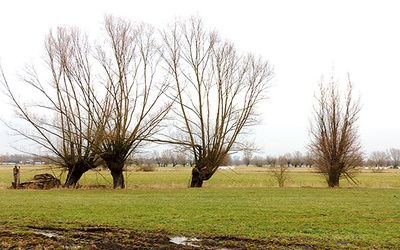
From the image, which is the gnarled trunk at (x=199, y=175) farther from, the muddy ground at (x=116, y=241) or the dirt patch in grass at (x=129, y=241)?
the muddy ground at (x=116, y=241)

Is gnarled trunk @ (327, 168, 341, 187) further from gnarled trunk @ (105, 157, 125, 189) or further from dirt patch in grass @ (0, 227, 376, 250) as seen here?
dirt patch in grass @ (0, 227, 376, 250)

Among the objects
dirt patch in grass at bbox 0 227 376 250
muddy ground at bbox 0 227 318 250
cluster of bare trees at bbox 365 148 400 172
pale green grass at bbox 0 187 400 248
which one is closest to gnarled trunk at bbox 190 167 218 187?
pale green grass at bbox 0 187 400 248

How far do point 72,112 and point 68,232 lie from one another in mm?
19922

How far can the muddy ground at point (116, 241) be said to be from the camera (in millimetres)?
9234

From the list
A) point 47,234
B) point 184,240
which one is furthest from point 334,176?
point 47,234

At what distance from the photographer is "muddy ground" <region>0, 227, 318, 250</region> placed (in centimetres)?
923

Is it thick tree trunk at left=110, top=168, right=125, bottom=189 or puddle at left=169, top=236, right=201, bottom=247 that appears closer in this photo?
puddle at left=169, top=236, right=201, bottom=247

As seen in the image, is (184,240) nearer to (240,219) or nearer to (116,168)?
(240,219)

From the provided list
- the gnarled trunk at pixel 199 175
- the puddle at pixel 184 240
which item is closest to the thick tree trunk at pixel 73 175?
the gnarled trunk at pixel 199 175

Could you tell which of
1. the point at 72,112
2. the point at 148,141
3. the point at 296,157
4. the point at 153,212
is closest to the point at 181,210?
the point at 153,212

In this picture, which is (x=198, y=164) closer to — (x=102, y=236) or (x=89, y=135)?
(x=89, y=135)

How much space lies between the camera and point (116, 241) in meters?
9.81

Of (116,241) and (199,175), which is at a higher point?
(199,175)

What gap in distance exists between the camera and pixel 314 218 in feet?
44.8
